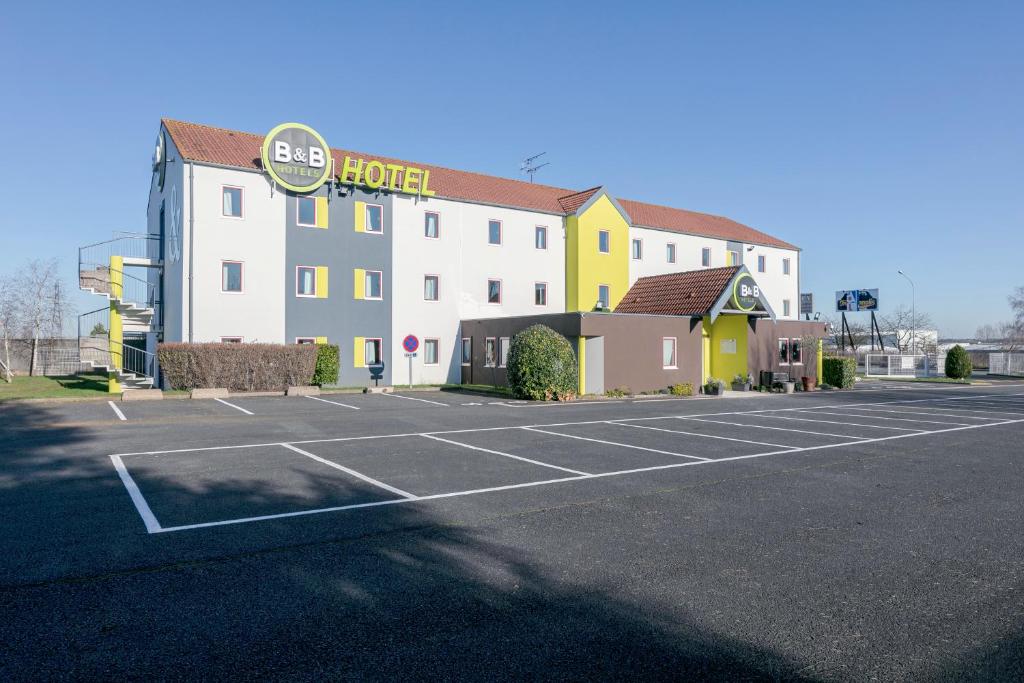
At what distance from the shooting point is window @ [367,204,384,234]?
30609 millimetres

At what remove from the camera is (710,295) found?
29.1 m

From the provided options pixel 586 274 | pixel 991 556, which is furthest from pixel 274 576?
pixel 586 274

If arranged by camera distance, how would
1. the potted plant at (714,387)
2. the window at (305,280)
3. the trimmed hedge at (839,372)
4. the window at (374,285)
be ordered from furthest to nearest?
the trimmed hedge at (839,372), the window at (374,285), the window at (305,280), the potted plant at (714,387)

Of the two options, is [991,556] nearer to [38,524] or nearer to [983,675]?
[983,675]

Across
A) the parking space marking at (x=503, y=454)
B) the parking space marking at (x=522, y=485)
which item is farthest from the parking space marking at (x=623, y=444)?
the parking space marking at (x=503, y=454)

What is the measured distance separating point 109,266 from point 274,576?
25.4 metres

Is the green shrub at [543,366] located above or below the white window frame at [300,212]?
below

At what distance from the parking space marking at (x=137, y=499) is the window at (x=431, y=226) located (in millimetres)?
22876

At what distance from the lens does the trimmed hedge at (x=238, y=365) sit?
78.4ft

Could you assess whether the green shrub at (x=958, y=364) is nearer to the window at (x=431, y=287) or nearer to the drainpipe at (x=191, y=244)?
the window at (x=431, y=287)

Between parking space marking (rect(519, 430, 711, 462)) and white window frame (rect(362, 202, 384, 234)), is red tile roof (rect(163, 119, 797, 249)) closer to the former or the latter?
white window frame (rect(362, 202, 384, 234))

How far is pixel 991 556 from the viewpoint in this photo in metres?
5.98

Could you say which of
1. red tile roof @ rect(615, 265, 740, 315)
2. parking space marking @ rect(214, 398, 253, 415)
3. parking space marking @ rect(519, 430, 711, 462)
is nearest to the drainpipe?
parking space marking @ rect(214, 398, 253, 415)

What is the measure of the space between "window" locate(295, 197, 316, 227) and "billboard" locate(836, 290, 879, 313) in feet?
166
